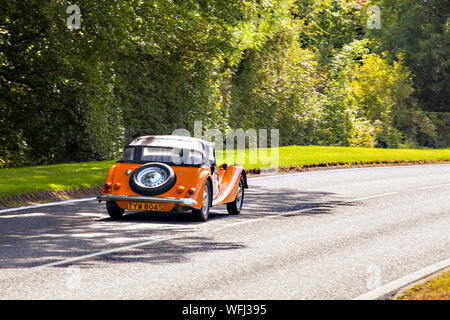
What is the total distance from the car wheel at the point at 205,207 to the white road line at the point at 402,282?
174 inches

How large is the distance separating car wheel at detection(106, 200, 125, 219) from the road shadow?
0.13m

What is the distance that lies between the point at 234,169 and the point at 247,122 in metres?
19.9

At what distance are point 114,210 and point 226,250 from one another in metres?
3.26

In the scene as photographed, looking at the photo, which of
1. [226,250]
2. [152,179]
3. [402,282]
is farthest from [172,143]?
[402,282]

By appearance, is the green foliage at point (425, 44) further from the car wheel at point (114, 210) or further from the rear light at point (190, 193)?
the rear light at point (190, 193)

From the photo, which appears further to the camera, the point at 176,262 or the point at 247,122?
the point at 247,122

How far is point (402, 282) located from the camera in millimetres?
7855

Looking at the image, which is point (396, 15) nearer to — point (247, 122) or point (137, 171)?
point (247, 122)

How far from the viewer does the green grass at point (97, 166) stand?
15469 mm

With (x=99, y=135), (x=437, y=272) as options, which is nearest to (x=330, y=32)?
(x=99, y=135)

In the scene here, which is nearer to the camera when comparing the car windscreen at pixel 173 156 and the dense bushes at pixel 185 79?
the car windscreen at pixel 173 156

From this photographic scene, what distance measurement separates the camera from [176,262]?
28.6ft

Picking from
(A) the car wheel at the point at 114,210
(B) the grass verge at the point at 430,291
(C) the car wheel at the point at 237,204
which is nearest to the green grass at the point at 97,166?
(A) the car wheel at the point at 114,210
